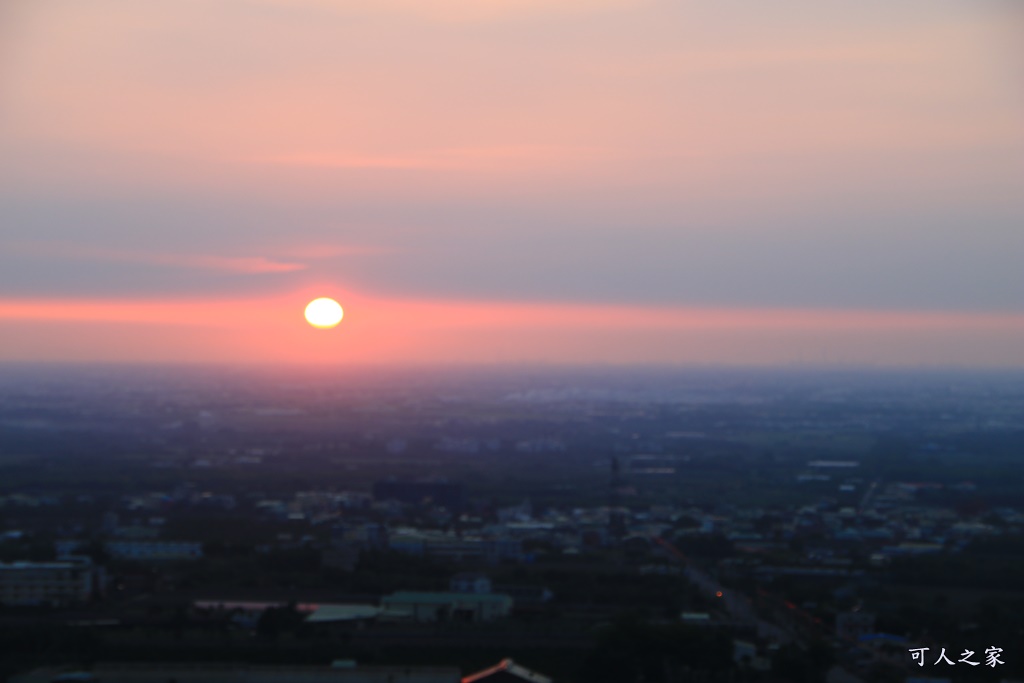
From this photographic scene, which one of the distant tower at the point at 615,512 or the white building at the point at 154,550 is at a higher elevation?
the white building at the point at 154,550

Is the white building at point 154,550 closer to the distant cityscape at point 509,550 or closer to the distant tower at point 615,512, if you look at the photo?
the distant cityscape at point 509,550

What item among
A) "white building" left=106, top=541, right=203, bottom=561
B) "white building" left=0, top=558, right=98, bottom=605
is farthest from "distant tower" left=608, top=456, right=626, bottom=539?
"white building" left=0, top=558, right=98, bottom=605

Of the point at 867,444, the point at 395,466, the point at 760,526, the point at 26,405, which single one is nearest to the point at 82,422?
the point at 26,405

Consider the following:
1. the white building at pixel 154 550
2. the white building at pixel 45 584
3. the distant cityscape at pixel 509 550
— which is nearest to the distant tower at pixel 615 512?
the distant cityscape at pixel 509 550

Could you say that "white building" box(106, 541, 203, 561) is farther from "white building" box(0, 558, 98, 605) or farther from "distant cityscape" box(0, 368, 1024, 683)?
"white building" box(0, 558, 98, 605)

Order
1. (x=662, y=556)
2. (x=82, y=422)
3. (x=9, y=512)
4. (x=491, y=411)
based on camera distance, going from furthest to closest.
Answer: (x=491, y=411) → (x=82, y=422) → (x=9, y=512) → (x=662, y=556)

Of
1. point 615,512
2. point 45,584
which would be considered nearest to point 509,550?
point 615,512

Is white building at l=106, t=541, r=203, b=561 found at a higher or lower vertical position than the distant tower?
higher

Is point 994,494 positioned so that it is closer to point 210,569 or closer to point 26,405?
point 210,569

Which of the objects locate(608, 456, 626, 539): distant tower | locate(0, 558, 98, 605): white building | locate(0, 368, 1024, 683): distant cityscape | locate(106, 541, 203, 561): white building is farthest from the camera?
locate(608, 456, 626, 539): distant tower

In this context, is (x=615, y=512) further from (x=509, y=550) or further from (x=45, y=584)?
(x=45, y=584)

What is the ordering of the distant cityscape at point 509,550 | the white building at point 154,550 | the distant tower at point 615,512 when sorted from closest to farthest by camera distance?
the distant cityscape at point 509,550, the white building at point 154,550, the distant tower at point 615,512
